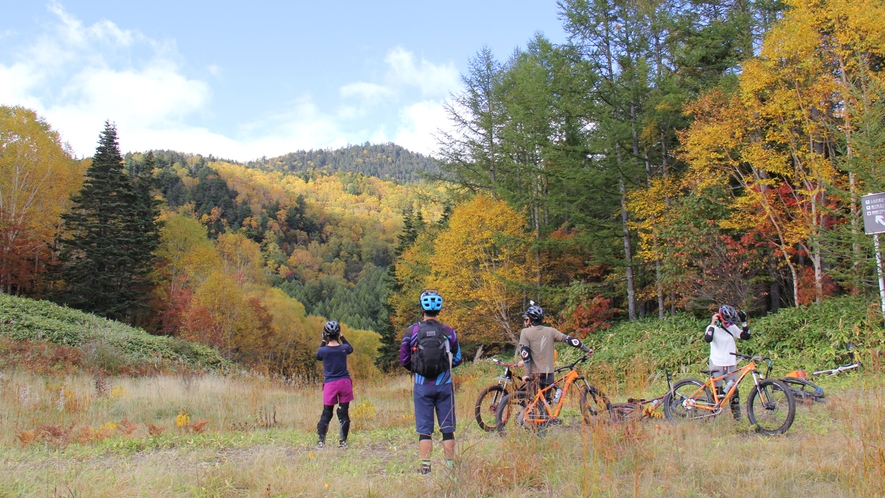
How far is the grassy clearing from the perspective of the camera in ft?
13.8

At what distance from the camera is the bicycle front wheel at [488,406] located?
7.57 metres

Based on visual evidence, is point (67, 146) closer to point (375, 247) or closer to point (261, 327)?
point (261, 327)

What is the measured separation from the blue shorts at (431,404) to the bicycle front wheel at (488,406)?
7.58 ft

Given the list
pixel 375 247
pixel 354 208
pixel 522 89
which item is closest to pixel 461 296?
pixel 522 89

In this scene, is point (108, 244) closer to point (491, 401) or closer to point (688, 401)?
point (491, 401)

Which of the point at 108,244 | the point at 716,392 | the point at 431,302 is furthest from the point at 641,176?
the point at 108,244

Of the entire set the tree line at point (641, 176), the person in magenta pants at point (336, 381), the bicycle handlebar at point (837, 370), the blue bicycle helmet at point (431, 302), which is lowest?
the bicycle handlebar at point (837, 370)

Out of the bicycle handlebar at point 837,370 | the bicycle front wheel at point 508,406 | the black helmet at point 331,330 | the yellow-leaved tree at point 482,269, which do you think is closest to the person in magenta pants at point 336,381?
the black helmet at point 331,330

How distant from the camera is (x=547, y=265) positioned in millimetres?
25984

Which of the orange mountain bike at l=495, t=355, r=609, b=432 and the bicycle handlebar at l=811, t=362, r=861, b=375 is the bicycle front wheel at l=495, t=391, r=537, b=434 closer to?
the orange mountain bike at l=495, t=355, r=609, b=432

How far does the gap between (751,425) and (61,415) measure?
10339 mm

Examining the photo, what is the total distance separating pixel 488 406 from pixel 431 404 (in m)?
2.62

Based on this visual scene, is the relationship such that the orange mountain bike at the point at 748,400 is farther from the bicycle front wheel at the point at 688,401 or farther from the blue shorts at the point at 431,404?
the blue shorts at the point at 431,404

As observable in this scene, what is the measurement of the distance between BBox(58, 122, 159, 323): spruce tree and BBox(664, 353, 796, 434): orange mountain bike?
35723 millimetres
